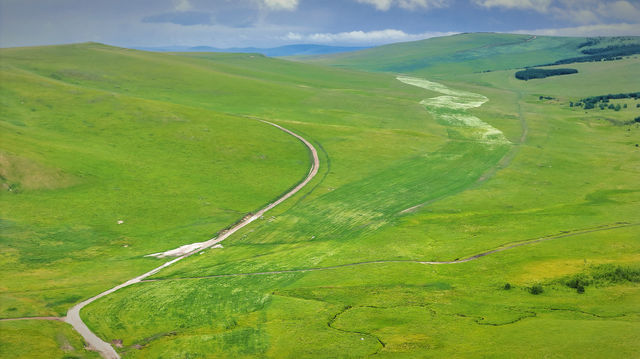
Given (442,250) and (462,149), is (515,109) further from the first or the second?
(442,250)

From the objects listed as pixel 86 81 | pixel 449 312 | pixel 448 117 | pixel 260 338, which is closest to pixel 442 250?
pixel 449 312

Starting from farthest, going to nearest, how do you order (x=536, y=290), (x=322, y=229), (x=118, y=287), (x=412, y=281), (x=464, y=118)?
(x=464, y=118) → (x=322, y=229) → (x=118, y=287) → (x=412, y=281) → (x=536, y=290)

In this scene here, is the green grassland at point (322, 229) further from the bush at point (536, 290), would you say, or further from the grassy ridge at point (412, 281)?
the bush at point (536, 290)

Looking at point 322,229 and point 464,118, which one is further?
point 464,118

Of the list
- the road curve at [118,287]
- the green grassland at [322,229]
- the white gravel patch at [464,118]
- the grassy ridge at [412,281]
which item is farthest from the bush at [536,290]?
the white gravel patch at [464,118]

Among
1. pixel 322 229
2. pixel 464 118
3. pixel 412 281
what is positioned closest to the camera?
pixel 412 281

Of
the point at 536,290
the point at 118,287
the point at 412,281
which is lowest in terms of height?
the point at 412,281

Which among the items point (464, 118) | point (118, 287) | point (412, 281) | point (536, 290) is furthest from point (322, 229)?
point (464, 118)

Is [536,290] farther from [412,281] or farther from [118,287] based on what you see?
[118,287]

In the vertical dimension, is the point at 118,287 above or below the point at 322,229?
below
